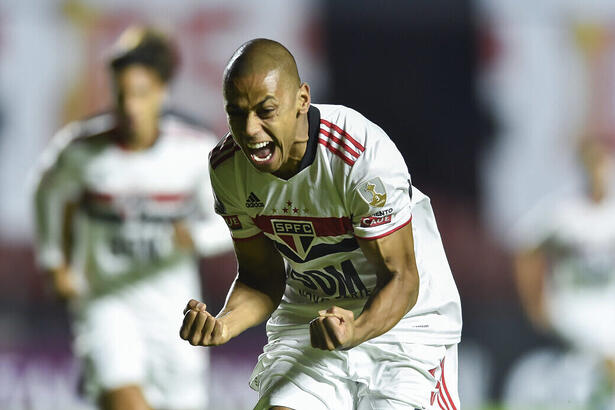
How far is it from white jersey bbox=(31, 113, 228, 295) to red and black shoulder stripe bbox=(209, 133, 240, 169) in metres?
2.81

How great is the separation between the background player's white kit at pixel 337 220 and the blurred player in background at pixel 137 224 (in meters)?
2.52

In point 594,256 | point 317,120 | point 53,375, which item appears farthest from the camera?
point 594,256

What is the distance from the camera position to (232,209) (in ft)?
11.8

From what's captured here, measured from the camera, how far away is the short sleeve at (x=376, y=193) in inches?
131

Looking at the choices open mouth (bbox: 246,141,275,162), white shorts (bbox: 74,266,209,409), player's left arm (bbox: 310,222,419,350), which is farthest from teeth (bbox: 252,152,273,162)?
white shorts (bbox: 74,266,209,409)

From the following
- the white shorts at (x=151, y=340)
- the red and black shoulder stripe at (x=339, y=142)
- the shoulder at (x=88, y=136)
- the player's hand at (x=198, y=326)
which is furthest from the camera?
the shoulder at (x=88, y=136)

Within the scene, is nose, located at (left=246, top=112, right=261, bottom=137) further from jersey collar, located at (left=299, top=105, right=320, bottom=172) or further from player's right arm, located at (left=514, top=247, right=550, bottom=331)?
player's right arm, located at (left=514, top=247, right=550, bottom=331)

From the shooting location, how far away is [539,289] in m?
8.05

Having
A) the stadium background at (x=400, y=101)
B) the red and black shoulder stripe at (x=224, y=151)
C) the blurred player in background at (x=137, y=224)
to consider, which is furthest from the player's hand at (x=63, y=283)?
the red and black shoulder stripe at (x=224, y=151)

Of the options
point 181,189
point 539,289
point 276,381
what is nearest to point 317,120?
point 276,381

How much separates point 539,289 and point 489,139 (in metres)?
1.16

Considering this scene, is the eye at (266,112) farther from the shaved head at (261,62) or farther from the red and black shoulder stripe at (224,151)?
the red and black shoulder stripe at (224,151)

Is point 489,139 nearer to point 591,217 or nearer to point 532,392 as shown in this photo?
point 591,217

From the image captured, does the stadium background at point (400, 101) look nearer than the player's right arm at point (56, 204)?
No
